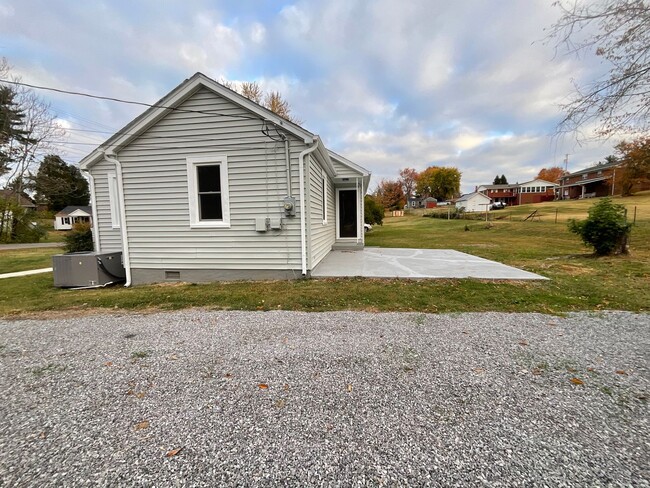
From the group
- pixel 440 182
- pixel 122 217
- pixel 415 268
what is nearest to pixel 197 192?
pixel 122 217

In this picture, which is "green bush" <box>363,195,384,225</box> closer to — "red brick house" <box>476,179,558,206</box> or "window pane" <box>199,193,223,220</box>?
"window pane" <box>199,193,223,220</box>

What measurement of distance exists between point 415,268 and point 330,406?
5858 mm

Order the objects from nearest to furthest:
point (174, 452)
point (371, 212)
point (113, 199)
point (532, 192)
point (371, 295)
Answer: point (174, 452) → point (371, 295) → point (113, 199) → point (371, 212) → point (532, 192)

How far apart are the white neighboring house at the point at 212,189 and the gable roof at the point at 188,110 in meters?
0.02

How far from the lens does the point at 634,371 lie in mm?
2742

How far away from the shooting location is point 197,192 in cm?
678

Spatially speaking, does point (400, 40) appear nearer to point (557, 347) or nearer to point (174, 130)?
point (174, 130)

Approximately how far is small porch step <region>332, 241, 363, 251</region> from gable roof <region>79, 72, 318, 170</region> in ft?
20.3

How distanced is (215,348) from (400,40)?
1077 centimetres

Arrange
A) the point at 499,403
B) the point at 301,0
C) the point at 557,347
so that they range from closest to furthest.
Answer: the point at 499,403, the point at 557,347, the point at 301,0

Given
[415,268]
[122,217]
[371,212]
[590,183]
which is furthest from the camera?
[590,183]

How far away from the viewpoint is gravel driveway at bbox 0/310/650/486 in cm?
170

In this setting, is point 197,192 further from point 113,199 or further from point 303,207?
point 113,199

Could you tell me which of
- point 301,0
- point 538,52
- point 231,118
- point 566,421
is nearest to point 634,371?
point 566,421
